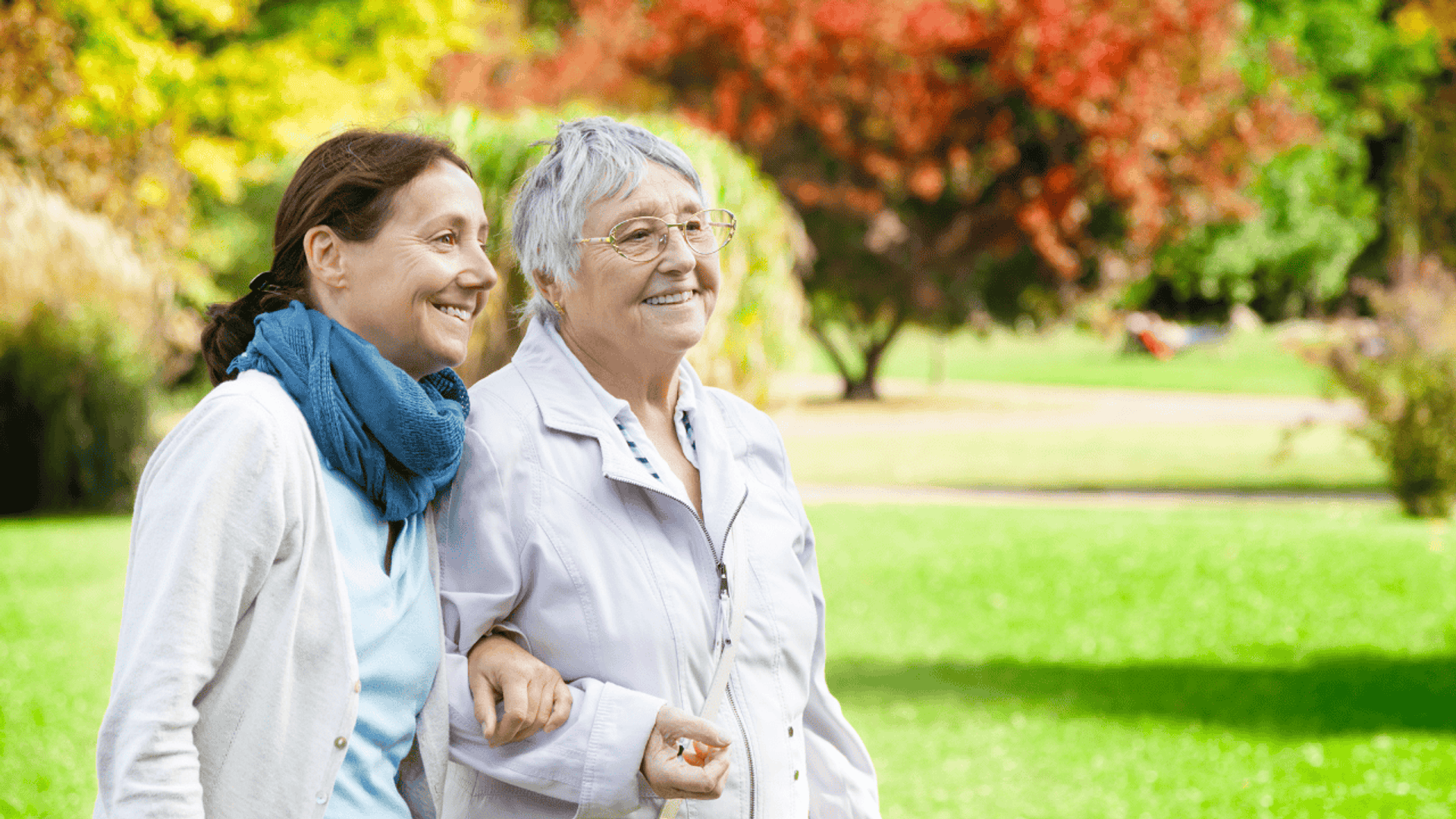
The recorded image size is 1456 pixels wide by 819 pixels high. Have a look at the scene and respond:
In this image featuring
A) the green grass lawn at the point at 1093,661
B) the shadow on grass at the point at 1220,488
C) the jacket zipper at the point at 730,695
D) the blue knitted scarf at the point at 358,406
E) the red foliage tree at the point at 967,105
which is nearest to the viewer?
the blue knitted scarf at the point at 358,406

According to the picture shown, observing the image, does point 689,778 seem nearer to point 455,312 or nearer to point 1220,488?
point 455,312

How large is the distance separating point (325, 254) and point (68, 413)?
12.7m

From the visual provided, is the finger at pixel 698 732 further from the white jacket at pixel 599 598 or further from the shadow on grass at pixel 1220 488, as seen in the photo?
the shadow on grass at pixel 1220 488

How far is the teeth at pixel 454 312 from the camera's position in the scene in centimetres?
183

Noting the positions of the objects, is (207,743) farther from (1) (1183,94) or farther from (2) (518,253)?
(1) (1183,94)

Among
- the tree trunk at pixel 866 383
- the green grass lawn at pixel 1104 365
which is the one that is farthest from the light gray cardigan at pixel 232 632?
the green grass lawn at pixel 1104 365

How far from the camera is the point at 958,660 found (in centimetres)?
780

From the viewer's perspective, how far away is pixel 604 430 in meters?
2.00

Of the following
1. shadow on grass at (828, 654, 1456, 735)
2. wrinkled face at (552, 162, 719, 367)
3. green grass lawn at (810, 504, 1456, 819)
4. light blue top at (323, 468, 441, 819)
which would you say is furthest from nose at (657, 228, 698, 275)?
shadow on grass at (828, 654, 1456, 735)

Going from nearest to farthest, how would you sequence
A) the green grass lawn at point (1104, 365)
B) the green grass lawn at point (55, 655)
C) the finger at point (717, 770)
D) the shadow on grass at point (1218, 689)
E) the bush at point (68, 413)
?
the finger at point (717, 770) < the green grass lawn at point (55, 655) < the shadow on grass at point (1218, 689) < the bush at point (68, 413) < the green grass lawn at point (1104, 365)

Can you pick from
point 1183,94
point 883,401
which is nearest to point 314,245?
point 1183,94

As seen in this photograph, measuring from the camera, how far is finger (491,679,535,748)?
5.87 feet

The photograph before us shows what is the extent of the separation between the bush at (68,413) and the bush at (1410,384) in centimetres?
1206

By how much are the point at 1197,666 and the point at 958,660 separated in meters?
1.40
